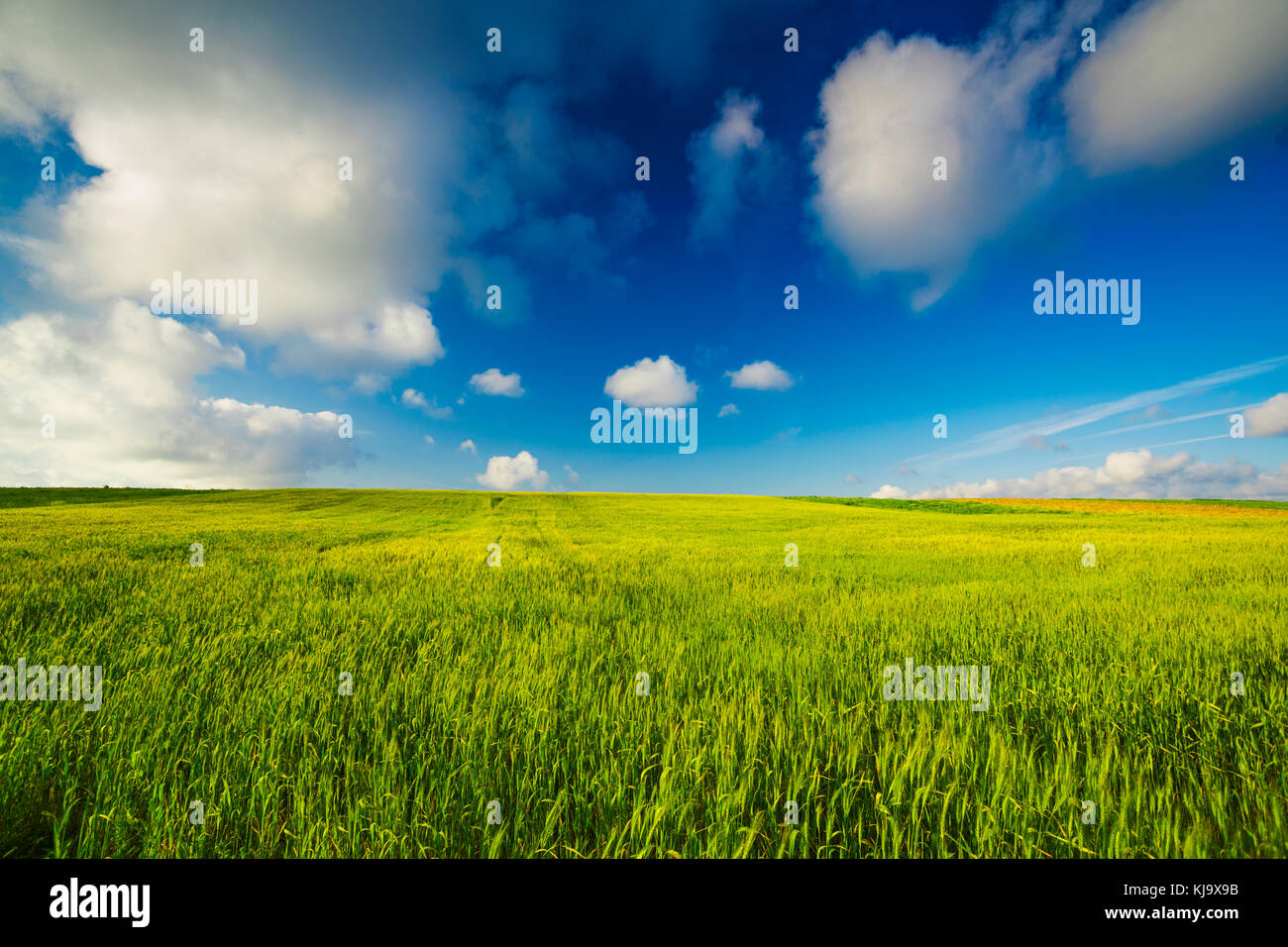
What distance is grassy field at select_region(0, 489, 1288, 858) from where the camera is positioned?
6.60 feet

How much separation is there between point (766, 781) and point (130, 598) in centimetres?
795

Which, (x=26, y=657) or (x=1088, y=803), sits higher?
(x=26, y=657)

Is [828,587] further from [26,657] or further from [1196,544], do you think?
[1196,544]

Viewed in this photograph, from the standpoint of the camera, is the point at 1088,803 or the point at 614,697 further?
the point at 614,697

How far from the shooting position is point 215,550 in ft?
33.9

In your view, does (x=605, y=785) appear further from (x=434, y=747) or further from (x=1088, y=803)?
(x=1088, y=803)

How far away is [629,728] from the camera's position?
287 centimetres

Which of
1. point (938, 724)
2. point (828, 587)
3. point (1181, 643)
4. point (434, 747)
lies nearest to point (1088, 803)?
point (938, 724)

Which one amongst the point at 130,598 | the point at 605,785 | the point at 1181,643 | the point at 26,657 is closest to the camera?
the point at 605,785

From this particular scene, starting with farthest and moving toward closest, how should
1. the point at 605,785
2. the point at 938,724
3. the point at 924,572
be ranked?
the point at 924,572
the point at 938,724
the point at 605,785

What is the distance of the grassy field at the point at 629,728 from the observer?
6.60ft
